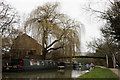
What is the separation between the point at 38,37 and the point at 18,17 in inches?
165

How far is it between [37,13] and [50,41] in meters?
5.06

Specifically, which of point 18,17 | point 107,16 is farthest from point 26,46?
point 107,16

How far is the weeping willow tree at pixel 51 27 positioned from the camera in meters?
27.4

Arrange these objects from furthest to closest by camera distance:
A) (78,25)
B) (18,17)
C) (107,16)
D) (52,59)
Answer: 1. (52,59)
2. (78,25)
3. (18,17)
4. (107,16)

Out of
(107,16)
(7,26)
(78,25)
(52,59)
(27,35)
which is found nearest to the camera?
(107,16)

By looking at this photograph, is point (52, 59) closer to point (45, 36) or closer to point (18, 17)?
point (45, 36)

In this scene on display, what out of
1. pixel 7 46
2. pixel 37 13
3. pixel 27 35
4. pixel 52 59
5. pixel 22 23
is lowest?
pixel 52 59

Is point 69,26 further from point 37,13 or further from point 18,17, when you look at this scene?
point 18,17

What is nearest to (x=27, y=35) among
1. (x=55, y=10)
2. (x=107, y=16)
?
(x=55, y=10)

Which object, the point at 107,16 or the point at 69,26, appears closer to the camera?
the point at 107,16

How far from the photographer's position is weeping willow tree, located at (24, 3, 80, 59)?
27375mm

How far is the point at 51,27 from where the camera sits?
28.6 metres

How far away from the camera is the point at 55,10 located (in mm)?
30109

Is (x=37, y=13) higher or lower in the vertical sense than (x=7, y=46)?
higher
